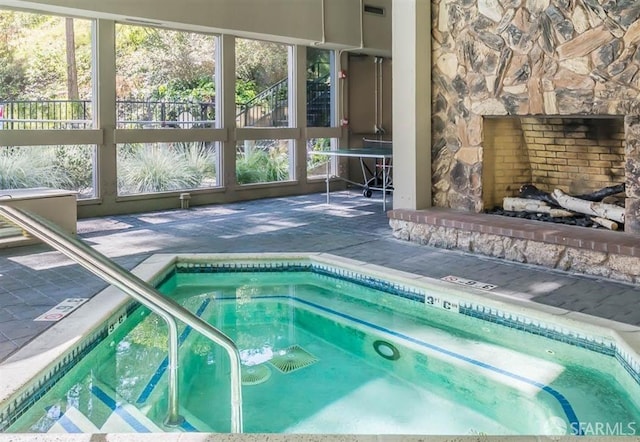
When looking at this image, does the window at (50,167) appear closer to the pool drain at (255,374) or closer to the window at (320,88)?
the window at (320,88)

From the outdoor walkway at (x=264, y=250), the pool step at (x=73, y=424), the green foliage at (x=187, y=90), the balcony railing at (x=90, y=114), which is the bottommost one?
the pool step at (x=73, y=424)

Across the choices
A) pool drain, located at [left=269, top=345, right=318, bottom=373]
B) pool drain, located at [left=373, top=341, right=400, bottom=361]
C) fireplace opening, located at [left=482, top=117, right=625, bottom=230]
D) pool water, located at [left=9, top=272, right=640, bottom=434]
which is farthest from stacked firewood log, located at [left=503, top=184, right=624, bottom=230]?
pool drain, located at [left=269, top=345, right=318, bottom=373]

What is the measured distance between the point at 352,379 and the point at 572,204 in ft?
10.8

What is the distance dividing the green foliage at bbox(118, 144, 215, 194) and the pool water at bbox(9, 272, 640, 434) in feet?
13.6

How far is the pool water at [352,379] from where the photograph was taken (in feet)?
9.16

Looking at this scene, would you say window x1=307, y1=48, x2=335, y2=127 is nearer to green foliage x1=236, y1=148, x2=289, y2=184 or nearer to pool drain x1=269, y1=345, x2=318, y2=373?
green foliage x1=236, y1=148, x2=289, y2=184

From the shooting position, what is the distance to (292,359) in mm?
3635

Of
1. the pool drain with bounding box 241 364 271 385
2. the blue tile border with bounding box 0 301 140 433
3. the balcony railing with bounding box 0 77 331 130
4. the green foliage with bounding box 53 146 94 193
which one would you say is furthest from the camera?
the green foliage with bounding box 53 146 94 193

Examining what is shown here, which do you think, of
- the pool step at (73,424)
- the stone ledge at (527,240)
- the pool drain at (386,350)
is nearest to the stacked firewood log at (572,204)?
the stone ledge at (527,240)

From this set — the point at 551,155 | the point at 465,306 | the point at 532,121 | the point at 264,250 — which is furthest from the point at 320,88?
the point at 465,306

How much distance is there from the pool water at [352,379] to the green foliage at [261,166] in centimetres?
506

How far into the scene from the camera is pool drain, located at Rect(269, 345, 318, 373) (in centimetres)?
351

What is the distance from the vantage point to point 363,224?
707 centimetres

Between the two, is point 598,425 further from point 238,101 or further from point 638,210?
point 238,101
